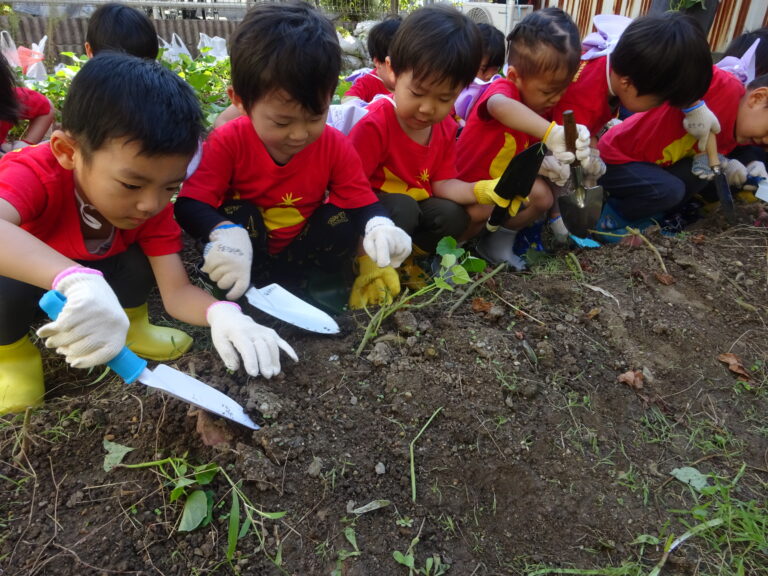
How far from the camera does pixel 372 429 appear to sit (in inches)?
51.7

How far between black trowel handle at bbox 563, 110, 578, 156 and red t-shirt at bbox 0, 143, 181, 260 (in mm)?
1409

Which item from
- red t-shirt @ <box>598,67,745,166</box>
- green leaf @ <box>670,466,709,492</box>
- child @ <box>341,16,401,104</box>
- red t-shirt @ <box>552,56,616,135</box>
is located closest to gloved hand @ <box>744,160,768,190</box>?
red t-shirt @ <box>598,67,745,166</box>

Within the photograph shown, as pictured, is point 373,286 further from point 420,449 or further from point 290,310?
point 420,449

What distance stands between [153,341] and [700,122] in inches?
104

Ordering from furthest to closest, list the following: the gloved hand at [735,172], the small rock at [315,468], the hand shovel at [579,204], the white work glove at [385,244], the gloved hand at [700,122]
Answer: the gloved hand at [735,172] → the gloved hand at [700,122] → the hand shovel at [579,204] → the white work glove at [385,244] → the small rock at [315,468]

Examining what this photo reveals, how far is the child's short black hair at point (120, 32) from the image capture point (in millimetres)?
2875

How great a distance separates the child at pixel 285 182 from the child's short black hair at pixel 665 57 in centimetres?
131

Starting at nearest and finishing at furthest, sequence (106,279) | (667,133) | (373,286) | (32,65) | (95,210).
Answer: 1. (95,210)
2. (106,279)
3. (373,286)
4. (667,133)
5. (32,65)

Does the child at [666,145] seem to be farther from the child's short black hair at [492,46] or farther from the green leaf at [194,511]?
A: the green leaf at [194,511]

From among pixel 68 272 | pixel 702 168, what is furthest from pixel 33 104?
pixel 702 168

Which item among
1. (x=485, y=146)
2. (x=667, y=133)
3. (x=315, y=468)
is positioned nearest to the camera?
(x=315, y=468)

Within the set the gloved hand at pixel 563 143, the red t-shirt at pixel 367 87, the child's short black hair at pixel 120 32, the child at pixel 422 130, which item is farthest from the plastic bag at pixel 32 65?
the gloved hand at pixel 563 143

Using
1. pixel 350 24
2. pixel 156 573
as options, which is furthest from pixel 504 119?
pixel 350 24

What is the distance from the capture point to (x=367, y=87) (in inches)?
125
